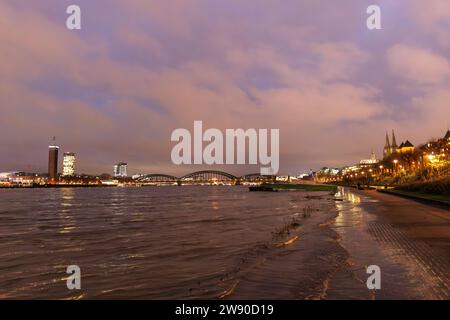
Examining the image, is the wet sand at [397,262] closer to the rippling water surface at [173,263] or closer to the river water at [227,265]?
the river water at [227,265]

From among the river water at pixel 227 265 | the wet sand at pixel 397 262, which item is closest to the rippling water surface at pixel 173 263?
the river water at pixel 227 265

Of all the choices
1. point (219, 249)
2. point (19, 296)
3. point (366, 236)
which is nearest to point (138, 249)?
point (219, 249)

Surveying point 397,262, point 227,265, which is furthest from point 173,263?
point 397,262

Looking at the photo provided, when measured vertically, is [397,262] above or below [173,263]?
above

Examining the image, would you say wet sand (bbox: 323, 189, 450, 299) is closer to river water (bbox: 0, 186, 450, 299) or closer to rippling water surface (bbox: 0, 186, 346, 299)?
river water (bbox: 0, 186, 450, 299)

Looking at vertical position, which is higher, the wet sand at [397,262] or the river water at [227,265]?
the wet sand at [397,262]

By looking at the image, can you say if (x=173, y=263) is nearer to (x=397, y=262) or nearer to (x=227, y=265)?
(x=227, y=265)

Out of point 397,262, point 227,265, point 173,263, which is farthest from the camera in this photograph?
point 173,263

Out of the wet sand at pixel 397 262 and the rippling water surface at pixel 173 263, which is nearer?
the wet sand at pixel 397 262

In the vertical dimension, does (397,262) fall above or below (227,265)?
above

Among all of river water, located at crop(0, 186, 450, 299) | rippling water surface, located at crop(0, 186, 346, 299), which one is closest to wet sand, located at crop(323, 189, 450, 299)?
river water, located at crop(0, 186, 450, 299)

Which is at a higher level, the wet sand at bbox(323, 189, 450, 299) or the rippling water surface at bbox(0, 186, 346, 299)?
the wet sand at bbox(323, 189, 450, 299)

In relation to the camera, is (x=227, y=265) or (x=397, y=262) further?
(x=227, y=265)

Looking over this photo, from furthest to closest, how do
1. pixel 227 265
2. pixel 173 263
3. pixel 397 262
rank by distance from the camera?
pixel 173 263 → pixel 227 265 → pixel 397 262
